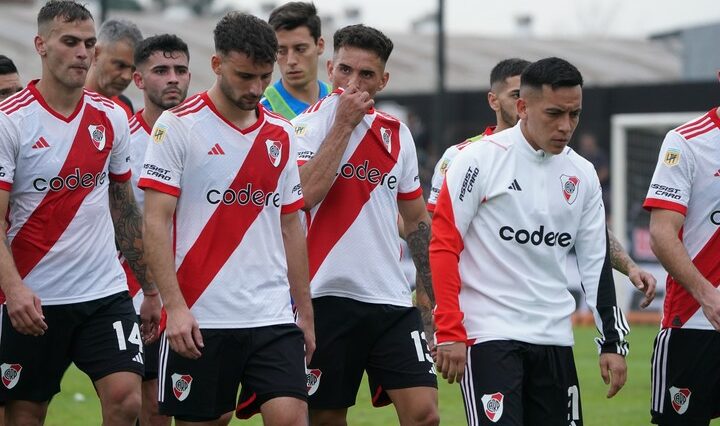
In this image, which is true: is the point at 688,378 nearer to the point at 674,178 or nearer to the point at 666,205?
the point at 666,205

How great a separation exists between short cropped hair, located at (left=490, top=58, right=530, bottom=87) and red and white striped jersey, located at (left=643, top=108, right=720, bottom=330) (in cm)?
148

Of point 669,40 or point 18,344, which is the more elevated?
point 669,40

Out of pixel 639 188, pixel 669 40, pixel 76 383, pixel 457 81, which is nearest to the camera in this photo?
pixel 76 383

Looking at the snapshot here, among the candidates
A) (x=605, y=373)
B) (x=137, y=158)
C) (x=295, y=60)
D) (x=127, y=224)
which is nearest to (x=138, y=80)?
(x=137, y=158)

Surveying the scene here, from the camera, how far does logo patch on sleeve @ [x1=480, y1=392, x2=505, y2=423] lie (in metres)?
6.23

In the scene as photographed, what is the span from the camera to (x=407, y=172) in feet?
24.9

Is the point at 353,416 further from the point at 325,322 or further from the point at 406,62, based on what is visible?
the point at 406,62

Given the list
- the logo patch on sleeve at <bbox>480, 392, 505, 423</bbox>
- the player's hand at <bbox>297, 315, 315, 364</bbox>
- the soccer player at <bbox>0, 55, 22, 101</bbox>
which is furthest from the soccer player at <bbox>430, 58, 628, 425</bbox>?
the soccer player at <bbox>0, 55, 22, 101</bbox>

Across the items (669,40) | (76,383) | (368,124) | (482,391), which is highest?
(669,40)

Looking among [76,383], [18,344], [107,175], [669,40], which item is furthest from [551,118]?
[669,40]

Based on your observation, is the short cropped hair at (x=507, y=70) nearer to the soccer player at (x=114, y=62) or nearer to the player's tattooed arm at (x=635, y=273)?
the player's tattooed arm at (x=635, y=273)

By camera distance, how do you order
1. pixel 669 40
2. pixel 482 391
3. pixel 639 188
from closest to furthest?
pixel 482 391, pixel 639 188, pixel 669 40

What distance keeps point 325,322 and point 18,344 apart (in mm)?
1636

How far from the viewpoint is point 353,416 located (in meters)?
11.3
